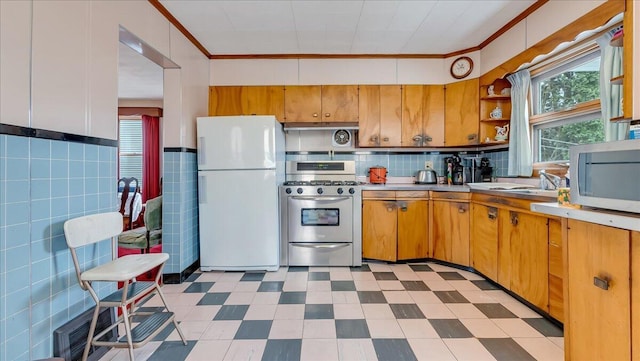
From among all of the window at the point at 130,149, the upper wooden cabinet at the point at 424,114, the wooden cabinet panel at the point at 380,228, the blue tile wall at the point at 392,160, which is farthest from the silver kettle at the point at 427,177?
the window at the point at 130,149

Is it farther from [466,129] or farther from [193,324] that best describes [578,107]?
[193,324]

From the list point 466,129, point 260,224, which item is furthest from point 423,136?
point 260,224

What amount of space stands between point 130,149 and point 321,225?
449cm

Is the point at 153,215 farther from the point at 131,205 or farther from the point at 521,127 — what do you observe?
the point at 521,127

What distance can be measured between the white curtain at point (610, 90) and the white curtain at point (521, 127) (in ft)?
2.94

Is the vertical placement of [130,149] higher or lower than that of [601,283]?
higher

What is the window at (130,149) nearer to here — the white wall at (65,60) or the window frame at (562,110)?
the white wall at (65,60)

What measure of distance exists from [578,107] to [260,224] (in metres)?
3.02

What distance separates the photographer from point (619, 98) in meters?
1.92

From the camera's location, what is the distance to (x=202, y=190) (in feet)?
10.0

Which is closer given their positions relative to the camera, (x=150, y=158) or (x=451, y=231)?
(x=451, y=231)

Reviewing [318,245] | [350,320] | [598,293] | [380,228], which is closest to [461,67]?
[380,228]

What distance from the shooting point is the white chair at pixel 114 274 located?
4.98ft

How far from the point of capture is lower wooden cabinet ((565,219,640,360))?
45.3 inches
